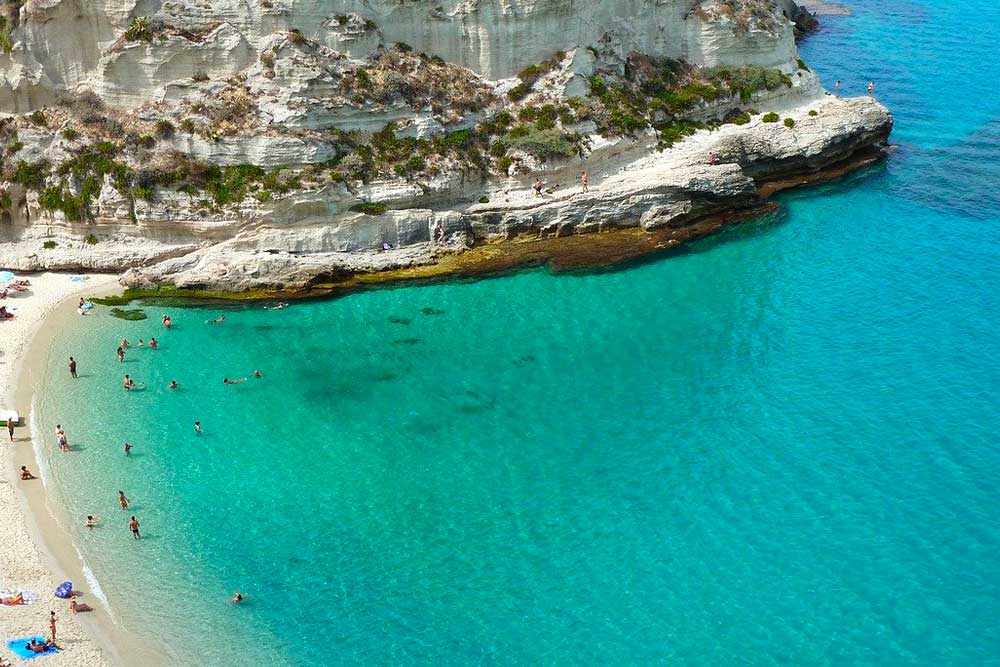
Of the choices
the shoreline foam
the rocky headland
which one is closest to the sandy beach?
the shoreline foam

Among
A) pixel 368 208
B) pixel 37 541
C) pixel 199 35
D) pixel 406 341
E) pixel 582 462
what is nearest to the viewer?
pixel 37 541

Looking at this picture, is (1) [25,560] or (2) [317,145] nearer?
(1) [25,560]

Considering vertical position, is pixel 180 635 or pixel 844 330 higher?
pixel 844 330

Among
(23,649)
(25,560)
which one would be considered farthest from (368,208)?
(23,649)

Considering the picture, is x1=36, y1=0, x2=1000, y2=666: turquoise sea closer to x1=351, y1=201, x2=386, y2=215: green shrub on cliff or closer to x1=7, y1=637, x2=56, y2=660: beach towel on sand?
x1=7, y1=637, x2=56, y2=660: beach towel on sand

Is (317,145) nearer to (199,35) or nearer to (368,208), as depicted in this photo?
(368,208)

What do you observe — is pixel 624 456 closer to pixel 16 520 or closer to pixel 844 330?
pixel 844 330

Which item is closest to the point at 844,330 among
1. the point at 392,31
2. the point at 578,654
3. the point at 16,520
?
the point at 578,654
